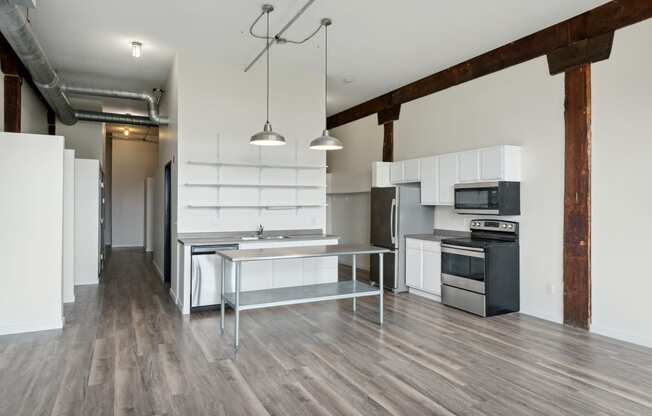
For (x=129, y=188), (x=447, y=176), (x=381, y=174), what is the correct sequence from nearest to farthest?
1. (x=447, y=176)
2. (x=381, y=174)
3. (x=129, y=188)

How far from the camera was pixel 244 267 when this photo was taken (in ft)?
17.3

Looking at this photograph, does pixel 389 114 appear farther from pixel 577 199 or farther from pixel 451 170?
pixel 577 199

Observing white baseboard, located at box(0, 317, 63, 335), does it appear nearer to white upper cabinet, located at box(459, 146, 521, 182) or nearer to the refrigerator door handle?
the refrigerator door handle

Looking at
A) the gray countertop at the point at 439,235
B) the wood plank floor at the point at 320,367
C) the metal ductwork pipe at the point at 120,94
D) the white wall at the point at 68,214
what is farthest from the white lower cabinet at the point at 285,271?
the metal ductwork pipe at the point at 120,94

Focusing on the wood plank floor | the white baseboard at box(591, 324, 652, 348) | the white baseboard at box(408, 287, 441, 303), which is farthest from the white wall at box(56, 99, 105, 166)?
the white baseboard at box(591, 324, 652, 348)

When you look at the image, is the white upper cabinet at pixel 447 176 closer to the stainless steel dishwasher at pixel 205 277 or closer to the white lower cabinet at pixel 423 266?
the white lower cabinet at pixel 423 266

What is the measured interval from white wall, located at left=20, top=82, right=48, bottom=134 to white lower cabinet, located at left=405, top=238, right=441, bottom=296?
5771mm

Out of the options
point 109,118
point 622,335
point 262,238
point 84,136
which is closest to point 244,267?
point 262,238

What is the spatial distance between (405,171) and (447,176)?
3.08 feet

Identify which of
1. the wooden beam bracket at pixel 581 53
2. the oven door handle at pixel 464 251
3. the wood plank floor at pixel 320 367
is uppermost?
the wooden beam bracket at pixel 581 53

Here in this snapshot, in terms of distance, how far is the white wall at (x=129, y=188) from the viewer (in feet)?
40.4

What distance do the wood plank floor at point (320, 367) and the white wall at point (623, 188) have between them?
0.35 meters

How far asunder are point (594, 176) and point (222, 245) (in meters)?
4.14

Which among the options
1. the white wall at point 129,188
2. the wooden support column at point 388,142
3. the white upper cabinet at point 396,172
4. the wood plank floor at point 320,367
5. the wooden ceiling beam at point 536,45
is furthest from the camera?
the white wall at point 129,188
